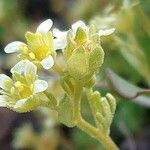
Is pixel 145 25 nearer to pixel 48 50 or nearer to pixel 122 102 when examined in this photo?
pixel 122 102

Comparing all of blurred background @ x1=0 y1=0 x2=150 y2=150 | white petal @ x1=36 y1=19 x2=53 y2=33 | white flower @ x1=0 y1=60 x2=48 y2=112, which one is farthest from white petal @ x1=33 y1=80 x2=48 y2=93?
blurred background @ x1=0 y1=0 x2=150 y2=150

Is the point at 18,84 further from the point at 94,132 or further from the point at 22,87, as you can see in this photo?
the point at 94,132

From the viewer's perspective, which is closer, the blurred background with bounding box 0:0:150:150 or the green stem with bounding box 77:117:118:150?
the green stem with bounding box 77:117:118:150

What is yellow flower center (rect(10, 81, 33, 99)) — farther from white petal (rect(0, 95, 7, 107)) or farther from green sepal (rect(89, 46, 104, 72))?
green sepal (rect(89, 46, 104, 72))

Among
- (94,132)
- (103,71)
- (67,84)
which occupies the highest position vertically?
(67,84)

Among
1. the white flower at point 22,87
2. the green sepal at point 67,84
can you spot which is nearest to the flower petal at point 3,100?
the white flower at point 22,87

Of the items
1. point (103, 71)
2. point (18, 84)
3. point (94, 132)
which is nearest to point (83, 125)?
point (94, 132)

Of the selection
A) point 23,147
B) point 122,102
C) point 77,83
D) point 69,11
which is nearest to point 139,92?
point 77,83
